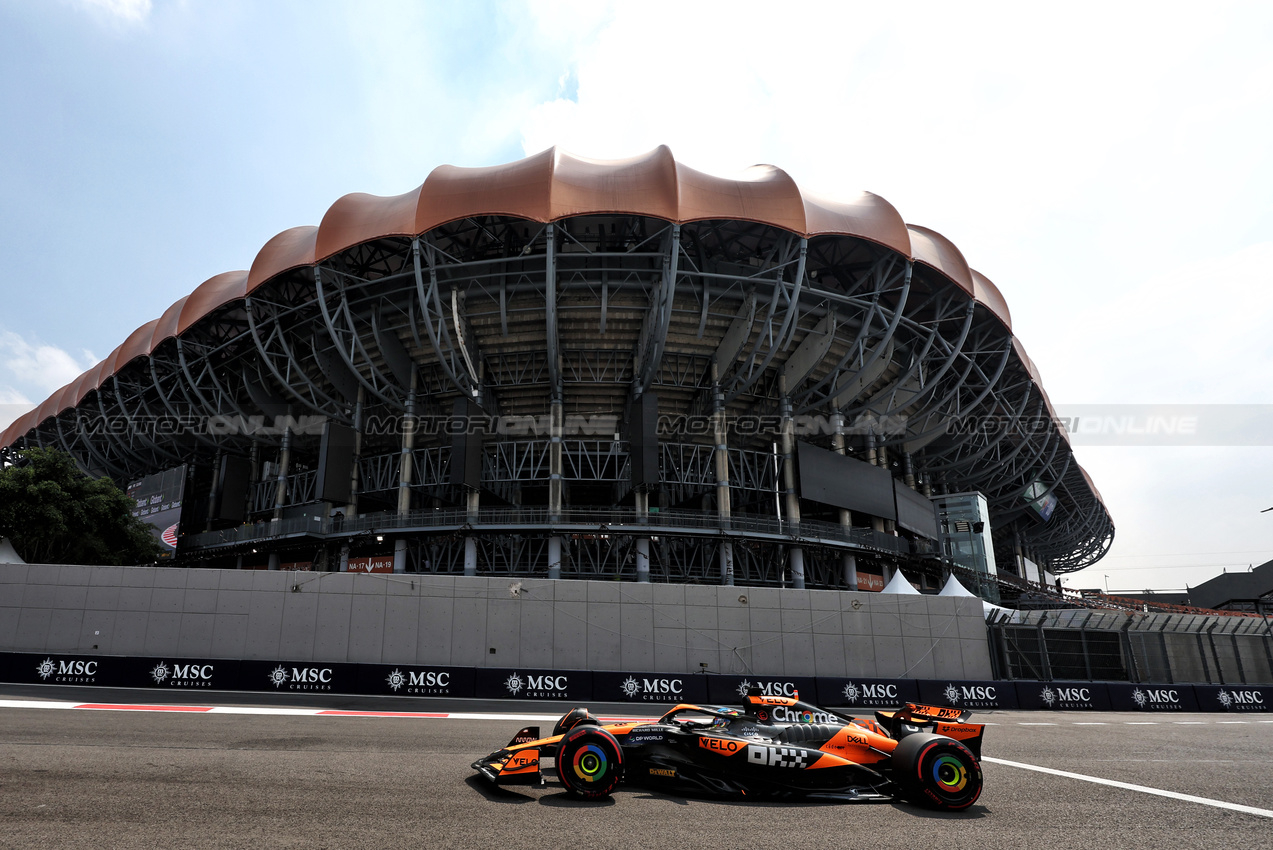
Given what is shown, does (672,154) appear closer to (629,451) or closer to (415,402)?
(629,451)

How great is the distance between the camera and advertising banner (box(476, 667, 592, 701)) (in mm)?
19750

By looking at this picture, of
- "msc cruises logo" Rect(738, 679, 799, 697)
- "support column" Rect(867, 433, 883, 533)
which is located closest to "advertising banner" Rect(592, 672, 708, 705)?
"msc cruises logo" Rect(738, 679, 799, 697)

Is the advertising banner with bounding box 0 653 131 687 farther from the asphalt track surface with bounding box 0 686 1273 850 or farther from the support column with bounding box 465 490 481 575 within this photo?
the support column with bounding box 465 490 481 575

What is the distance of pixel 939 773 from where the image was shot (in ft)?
23.1

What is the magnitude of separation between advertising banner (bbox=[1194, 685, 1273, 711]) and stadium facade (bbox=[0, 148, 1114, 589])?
1706 centimetres

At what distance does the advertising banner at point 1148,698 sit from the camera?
21484mm

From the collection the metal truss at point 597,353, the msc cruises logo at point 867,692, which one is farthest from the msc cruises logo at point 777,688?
the metal truss at point 597,353

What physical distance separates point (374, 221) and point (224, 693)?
21209mm

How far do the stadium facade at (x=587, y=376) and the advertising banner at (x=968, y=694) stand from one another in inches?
571

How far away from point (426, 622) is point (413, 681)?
2.56m

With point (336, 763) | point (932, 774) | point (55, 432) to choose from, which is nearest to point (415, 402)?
point (336, 763)

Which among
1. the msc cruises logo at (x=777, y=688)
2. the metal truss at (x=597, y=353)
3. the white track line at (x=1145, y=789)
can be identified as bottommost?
the white track line at (x=1145, y=789)

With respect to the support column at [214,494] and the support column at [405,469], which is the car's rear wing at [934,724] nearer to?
the support column at [405,469]

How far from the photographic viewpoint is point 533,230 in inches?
1313
